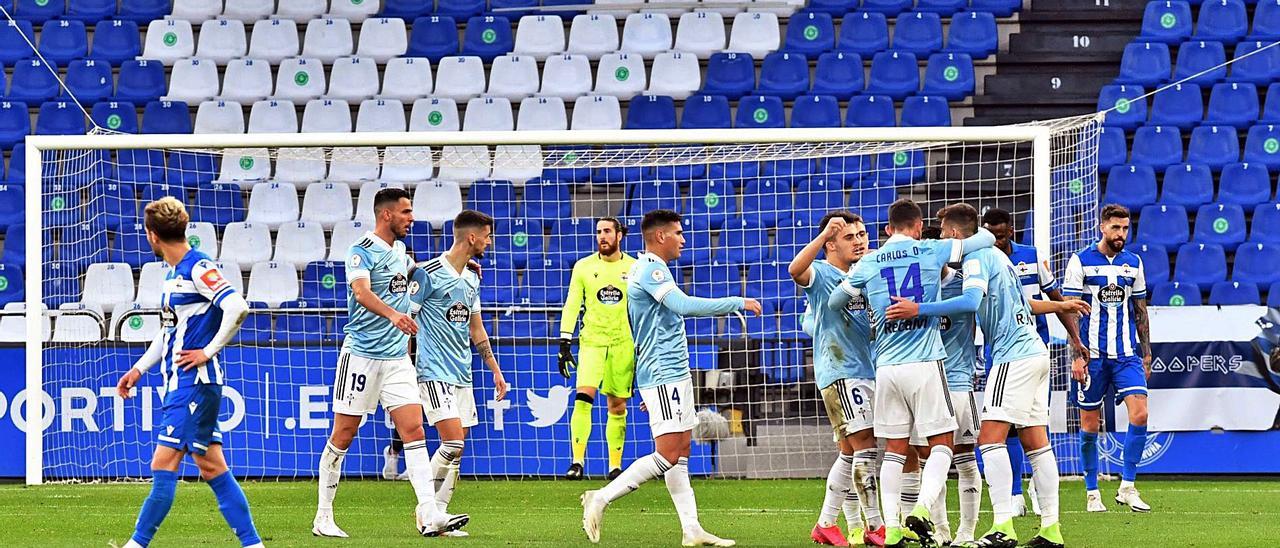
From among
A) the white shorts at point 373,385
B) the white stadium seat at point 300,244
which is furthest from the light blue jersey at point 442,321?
the white stadium seat at point 300,244

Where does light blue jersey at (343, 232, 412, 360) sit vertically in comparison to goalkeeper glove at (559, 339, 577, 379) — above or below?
above

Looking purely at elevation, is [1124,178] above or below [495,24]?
below

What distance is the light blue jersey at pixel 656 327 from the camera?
26.9 feet

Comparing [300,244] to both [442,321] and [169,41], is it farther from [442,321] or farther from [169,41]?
[442,321]

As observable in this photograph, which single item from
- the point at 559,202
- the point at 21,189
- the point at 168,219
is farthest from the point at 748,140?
the point at 21,189

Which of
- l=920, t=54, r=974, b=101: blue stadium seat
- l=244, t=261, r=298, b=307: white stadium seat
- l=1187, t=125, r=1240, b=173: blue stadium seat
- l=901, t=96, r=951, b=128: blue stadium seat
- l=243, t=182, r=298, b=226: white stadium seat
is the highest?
l=920, t=54, r=974, b=101: blue stadium seat

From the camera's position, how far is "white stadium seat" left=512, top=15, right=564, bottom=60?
18703mm

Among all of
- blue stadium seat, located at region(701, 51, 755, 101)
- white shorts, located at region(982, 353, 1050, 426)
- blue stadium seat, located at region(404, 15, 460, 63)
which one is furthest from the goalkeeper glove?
blue stadium seat, located at region(404, 15, 460, 63)

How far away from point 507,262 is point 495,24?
15.3 ft

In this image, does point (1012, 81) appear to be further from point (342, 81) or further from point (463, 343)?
point (463, 343)

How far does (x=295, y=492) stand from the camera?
482 inches

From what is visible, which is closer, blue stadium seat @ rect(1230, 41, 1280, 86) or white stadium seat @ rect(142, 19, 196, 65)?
blue stadium seat @ rect(1230, 41, 1280, 86)

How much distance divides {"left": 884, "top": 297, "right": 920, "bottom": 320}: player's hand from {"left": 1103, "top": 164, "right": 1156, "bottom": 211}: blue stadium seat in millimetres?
9851

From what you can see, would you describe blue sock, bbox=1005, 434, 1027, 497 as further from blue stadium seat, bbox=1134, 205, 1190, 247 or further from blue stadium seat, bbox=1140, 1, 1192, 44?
blue stadium seat, bbox=1140, 1, 1192, 44
